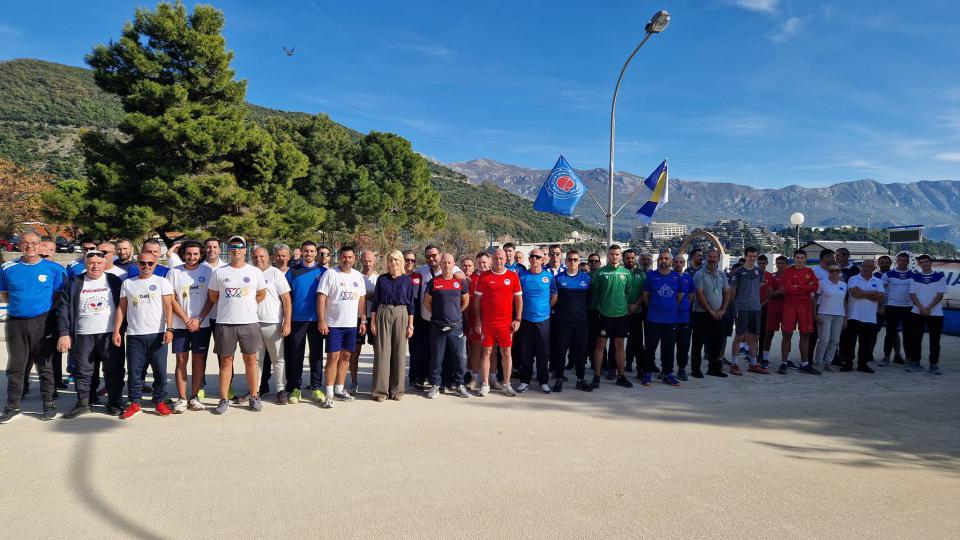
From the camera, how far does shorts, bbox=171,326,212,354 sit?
5.59 metres

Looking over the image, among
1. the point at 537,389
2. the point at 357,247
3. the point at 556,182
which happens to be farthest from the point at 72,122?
the point at 537,389

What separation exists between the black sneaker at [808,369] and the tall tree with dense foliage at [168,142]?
63.9 feet

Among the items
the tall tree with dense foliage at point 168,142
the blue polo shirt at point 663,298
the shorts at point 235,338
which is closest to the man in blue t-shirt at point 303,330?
the shorts at point 235,338

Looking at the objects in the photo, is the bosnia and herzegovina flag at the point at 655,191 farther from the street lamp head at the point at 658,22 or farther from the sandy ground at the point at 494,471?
the sandy ground at the point at 494,471

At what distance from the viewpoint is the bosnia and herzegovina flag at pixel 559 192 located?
495 inches

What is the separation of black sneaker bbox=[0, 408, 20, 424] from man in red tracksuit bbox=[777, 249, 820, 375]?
391 inches

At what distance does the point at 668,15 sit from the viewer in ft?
37.7

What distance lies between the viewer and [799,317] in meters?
8.03

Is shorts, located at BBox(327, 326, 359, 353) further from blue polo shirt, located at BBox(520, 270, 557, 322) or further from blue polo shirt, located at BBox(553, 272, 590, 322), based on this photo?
blue polo shirt, located at BBox(553, 272, 590, 322)

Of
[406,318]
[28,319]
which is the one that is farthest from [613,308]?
[28,319]

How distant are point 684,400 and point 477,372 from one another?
2.64 meters

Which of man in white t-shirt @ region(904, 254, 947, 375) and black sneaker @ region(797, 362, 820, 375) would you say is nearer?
black sneaker @ region(797, 362, 820, 375)

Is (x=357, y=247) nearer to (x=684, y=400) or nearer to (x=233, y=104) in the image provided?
(x=233, y=104)

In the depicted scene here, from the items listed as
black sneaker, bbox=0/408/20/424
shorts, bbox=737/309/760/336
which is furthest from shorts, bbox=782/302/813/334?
black sneaker, bbox=0/408/20/424
